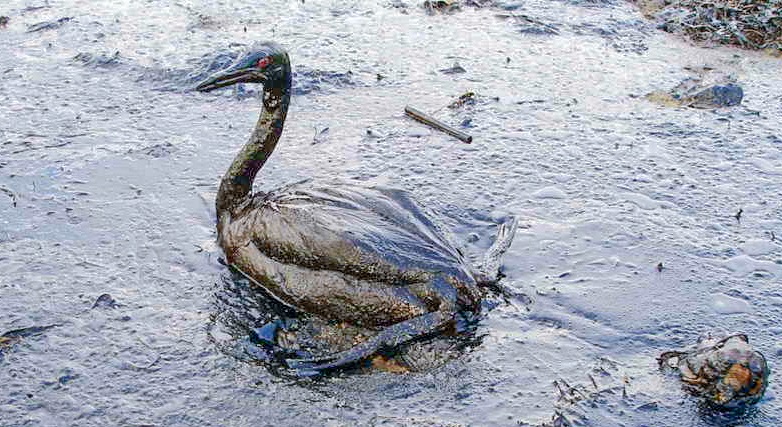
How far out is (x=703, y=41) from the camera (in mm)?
9633

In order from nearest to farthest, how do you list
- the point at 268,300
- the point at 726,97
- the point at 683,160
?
the point at 268,300 < the point at 683,160 < the point at 726,97

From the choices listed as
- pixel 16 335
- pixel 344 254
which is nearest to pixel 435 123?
pixel 344 254

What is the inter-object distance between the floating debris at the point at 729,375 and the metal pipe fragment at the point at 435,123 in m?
3.18

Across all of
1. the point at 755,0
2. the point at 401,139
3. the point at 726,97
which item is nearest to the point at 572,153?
the point at 401,139

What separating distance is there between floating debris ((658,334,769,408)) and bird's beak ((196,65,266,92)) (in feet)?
10.6

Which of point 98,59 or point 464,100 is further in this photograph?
point 98,59

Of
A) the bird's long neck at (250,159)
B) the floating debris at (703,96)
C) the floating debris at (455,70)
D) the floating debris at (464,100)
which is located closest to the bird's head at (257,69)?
the bird's long neck at (250,159)

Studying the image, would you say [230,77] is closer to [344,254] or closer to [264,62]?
[264,62]

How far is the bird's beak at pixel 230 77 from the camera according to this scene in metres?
5.32

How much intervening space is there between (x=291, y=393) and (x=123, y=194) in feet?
8.80

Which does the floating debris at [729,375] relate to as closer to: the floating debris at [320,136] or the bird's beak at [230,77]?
the bird's beak at [230,77]

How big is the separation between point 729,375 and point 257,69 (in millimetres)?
3391

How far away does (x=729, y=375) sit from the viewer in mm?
4371

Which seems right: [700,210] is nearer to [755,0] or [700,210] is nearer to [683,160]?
[683,160]
